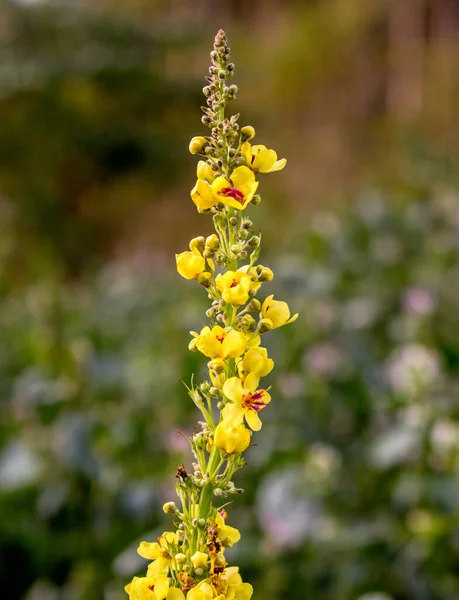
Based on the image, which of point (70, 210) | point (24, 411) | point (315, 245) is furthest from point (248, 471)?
point (70, 210)

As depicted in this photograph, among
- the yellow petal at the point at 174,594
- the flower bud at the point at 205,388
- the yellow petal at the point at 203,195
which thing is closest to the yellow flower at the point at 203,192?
the yellow petal at the point at 203,195

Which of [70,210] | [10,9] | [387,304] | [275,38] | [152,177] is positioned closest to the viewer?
[387,304]

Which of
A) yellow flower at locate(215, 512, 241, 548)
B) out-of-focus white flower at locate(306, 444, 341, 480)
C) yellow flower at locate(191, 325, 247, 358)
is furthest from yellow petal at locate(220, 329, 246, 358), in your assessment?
out-of-focus white flower at locate(306, 444, 341, 480)

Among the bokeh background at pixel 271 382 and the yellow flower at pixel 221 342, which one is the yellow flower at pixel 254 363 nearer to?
the yellow flower at pixel 221 342

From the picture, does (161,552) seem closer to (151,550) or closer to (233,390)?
(151,550)

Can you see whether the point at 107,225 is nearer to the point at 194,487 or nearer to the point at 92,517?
the point at 92,517
